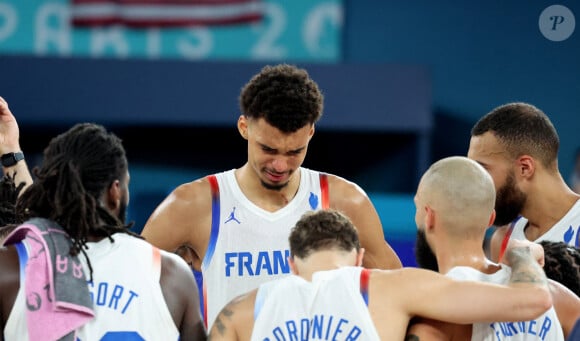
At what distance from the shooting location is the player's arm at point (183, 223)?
3.58 metres

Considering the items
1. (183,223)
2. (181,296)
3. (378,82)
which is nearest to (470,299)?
(181,296)

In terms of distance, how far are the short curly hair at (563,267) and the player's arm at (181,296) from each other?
123 cm

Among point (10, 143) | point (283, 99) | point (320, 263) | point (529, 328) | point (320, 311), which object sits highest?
point (283, 99)

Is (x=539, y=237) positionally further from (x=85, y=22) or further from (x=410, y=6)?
(x=85, y=22)

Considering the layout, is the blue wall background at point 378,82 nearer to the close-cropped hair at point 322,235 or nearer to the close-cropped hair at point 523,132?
the close-cropped hair at point 523,132

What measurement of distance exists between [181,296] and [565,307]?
118 cm

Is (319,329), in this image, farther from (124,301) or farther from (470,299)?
(124,301)

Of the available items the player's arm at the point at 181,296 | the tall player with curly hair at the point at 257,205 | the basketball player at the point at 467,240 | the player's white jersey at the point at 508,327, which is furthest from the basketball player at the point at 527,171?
the player's arm at the point at 181,296

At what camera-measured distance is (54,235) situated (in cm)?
263

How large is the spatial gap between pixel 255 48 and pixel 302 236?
5.47 m

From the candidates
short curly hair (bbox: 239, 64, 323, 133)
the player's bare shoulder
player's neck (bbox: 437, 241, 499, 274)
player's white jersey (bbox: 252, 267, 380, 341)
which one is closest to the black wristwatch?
short curly hair (bbox: 239, 64, 323, 133)

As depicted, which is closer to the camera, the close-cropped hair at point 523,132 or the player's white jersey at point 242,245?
the player's white jersey at point 242,245

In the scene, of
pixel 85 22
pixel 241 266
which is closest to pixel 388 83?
pixel 85 22

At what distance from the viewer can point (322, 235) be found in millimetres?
2764
